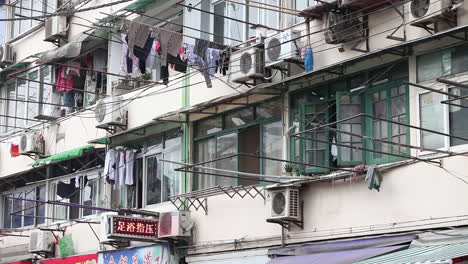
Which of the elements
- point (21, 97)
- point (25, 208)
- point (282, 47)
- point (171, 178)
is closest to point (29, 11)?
point (21, 97)

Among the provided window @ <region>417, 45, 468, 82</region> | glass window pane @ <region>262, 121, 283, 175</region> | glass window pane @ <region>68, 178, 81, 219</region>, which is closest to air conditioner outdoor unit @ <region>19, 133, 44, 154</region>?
glass window pane @ <region>68, 178, 81, 219</region>

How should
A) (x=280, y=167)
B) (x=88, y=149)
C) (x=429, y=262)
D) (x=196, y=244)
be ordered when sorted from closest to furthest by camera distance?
(x=429, y=262)
(x=280, y=167)
(x=196, y=244)
(x=88, y=149)

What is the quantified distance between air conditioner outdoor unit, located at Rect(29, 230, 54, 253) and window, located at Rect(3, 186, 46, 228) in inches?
46.1

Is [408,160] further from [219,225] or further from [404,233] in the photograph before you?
[219,225]

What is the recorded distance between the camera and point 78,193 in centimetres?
2084

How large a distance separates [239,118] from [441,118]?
460 cm

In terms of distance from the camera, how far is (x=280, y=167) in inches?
579

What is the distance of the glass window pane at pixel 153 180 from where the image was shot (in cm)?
1775

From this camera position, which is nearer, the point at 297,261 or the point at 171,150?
the point at 297,261

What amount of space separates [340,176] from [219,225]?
3.16 m

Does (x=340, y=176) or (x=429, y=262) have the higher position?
(x=340, y=176)

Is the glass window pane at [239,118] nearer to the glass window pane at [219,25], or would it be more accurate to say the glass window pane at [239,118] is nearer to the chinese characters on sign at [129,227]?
the glass window pane at [219,25]

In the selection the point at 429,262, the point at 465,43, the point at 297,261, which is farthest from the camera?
the point at 297,261

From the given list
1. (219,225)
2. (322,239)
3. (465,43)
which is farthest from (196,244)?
(465,43)
